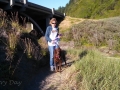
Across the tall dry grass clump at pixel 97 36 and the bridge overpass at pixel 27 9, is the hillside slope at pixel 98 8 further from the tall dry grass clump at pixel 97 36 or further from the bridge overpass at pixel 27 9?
the tall dry grass clump at pixel 97 36

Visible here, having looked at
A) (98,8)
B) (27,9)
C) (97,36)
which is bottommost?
(97,36)

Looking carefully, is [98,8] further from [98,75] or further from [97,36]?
[98,75]

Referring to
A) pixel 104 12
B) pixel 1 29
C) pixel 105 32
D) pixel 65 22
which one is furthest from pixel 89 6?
pixel 1 29

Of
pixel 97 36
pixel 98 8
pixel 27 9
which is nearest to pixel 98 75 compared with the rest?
pixel 97 36

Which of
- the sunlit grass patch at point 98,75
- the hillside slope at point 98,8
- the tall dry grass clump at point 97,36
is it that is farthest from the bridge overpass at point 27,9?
the hillside slope at point 98,8

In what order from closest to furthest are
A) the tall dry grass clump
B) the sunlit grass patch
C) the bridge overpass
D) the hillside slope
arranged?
the sunlit grass patch
the tall dry grass clump
the bridge overpass
the hillside slope

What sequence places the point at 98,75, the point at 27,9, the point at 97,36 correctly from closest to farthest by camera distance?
1. the point at 98,75
2. the point at 97,36
3. the point at 27,9

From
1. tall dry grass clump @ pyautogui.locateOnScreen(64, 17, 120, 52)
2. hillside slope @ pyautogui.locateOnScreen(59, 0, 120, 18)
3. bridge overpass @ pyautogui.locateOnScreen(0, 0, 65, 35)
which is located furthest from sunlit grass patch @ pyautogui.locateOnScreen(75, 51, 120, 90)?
hillside slope @ pyautogui.locateOnScreen(59, 0, 120, 18)

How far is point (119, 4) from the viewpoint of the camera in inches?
1811

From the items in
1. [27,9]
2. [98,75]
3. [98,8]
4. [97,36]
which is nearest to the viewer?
[98,75]

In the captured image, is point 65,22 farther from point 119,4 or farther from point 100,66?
point 100,66

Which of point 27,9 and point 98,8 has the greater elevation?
point 98,8

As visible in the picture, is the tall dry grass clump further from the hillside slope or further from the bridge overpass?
the hillside slope

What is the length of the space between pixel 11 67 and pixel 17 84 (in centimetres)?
55
